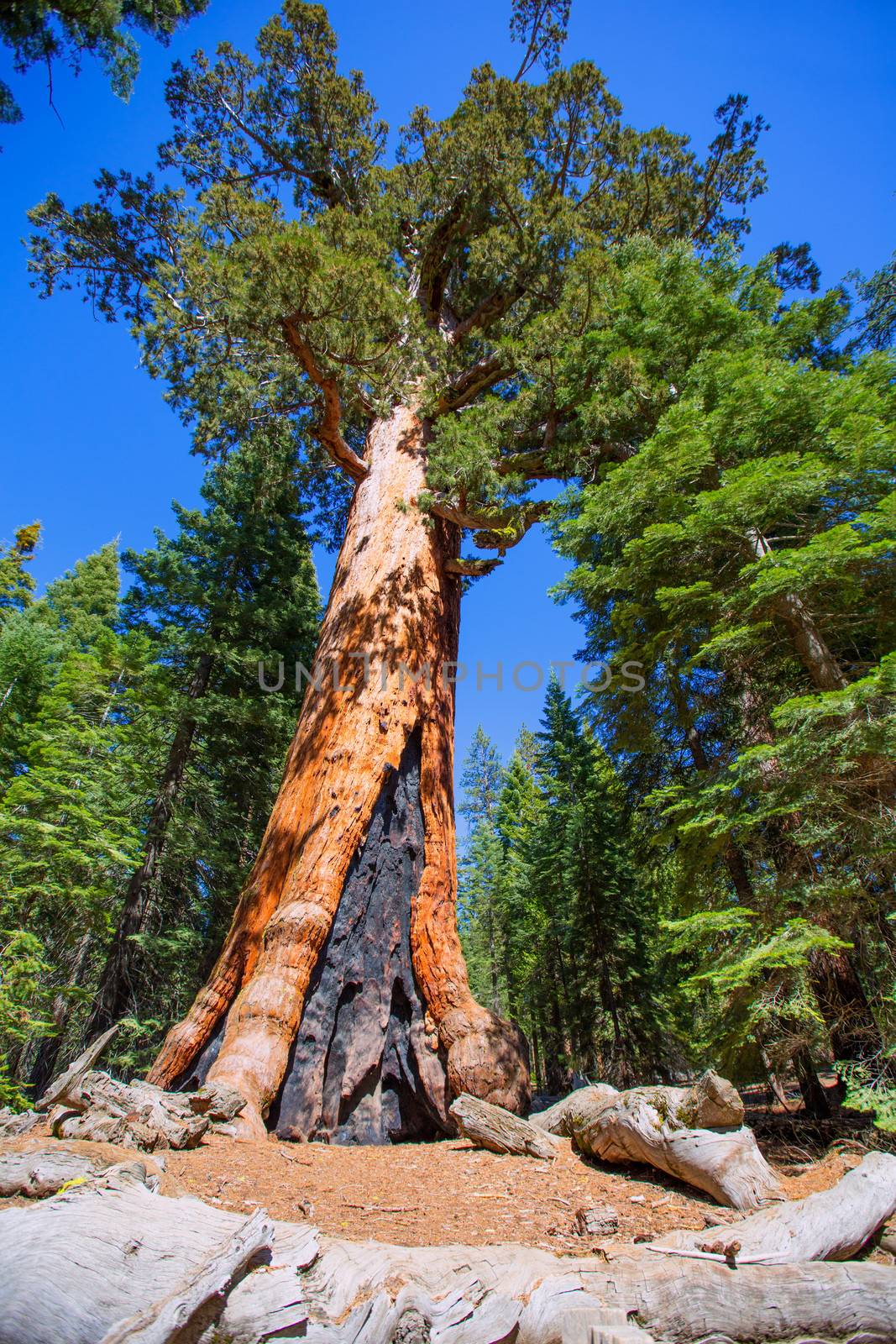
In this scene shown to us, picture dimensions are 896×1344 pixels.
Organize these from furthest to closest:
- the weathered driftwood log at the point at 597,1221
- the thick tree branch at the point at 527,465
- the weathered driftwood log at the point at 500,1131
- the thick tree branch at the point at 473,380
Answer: the thick tree branch at the point at 473,380, the thick tree branch at the point at 527,465, the weathered driftwood log at the point at 500,1131, the weathered driftwood log at the point at 597,1221

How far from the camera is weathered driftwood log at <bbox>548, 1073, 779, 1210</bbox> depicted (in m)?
2.73

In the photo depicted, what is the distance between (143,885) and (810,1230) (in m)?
9.98

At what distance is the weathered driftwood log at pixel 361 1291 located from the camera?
153 cm

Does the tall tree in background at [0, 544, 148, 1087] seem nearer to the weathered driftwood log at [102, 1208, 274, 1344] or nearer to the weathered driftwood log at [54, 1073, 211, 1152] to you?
the weathered driftwood log at [54, 1073, 211, 1152]

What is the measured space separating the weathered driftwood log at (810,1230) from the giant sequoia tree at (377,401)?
2424mm

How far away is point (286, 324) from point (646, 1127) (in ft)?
23.5

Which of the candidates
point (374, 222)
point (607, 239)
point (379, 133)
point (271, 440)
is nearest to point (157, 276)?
point (271, 440)

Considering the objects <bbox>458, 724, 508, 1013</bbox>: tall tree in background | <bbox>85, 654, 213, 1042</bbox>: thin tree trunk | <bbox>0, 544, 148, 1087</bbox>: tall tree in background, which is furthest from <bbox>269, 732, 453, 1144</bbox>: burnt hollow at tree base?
<bbox>458, 724, 508, 1013</bbox>: tall tree in background

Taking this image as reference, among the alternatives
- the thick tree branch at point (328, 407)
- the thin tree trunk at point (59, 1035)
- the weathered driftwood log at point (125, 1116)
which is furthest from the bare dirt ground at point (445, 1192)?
the thin tree trunk at point (59, 1035)

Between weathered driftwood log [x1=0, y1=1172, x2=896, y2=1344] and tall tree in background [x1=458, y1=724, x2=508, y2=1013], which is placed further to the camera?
tall tree in background [x1=458, y1=724, x2=508, y2=1013]

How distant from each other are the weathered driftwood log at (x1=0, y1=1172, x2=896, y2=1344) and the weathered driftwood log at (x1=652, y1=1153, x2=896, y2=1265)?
0.11 m

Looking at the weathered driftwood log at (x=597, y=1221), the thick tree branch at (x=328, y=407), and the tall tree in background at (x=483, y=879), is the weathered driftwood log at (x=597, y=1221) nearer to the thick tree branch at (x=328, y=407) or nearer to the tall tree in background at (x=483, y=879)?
the thick tree branch at (x=328, y=407)

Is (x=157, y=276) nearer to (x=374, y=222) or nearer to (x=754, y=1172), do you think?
(x=374, y=222)

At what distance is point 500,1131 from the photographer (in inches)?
142
